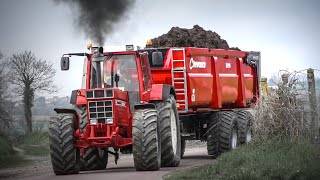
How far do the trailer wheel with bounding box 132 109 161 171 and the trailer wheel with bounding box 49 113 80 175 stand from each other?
142 centimetres

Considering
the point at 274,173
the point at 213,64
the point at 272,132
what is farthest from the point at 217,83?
the point at 274,173

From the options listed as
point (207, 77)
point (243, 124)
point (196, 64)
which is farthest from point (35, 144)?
point (196, 64)

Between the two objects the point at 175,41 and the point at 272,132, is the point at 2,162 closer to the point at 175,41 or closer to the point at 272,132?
the point at 175,41

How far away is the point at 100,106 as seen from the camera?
15297 millimetres

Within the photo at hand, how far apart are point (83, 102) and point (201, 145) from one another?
15.1m

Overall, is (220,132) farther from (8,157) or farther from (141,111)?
(8,157)

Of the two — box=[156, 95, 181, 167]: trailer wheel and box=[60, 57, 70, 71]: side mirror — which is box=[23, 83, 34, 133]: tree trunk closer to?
box=[156, 95, 181, 167]: trailer wheel

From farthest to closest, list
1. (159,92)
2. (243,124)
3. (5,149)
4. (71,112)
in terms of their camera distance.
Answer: (5,149), (243,124), (159,92), (71,112)

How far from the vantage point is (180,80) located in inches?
749

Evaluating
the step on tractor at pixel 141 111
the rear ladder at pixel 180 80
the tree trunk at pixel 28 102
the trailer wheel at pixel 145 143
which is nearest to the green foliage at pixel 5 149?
the tree trunk at pixel 28 102

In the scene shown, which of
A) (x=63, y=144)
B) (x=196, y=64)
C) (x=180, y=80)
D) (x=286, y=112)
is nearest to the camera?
(x=63, y=144)

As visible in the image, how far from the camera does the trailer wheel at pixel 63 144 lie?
590 inches

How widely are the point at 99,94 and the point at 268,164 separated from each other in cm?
443

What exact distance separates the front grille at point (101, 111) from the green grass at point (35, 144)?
1394cm
